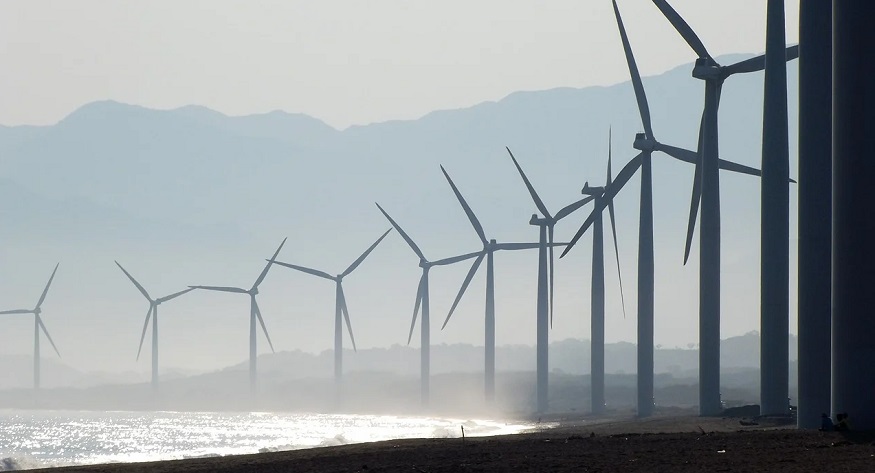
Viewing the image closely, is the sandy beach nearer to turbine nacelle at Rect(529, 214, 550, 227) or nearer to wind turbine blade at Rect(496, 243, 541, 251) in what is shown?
turbine nacelle at Rect(529, 214, 550, 227)

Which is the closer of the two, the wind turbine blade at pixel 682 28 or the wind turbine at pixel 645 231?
the wind turbine blade at pixel 682 28

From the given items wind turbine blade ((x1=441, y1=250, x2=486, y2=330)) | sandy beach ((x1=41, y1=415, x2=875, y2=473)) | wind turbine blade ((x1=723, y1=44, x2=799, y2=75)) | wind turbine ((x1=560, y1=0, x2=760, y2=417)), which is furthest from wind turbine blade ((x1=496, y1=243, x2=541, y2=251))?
sandy beach ((x1=41, y1=415, x2=875, y2=473))

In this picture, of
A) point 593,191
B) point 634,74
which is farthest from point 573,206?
point 634,74

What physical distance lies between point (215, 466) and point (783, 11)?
32.6 meters

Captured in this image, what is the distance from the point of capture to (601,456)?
26531 millimetres

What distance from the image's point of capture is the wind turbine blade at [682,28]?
6869 centimetres

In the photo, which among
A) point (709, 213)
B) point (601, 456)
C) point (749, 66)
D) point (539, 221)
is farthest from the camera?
point (539, 221)

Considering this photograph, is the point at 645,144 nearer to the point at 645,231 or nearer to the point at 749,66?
the point at 645,231

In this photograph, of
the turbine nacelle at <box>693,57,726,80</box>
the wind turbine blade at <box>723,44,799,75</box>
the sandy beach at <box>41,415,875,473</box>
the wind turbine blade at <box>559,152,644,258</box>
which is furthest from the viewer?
the wind turbine blade at <box>559,152,644,258</box>

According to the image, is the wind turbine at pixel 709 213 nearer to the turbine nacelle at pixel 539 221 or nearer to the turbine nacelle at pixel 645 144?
the turbine nacelle at pixel 645 144

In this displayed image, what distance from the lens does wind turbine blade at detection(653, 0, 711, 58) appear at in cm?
6869

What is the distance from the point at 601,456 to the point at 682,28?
46.0m

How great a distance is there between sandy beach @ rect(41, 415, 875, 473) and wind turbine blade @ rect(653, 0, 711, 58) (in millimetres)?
38560

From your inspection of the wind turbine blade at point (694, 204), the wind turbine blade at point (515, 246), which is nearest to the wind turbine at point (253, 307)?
the wind turbine blade at point (515, 246)
